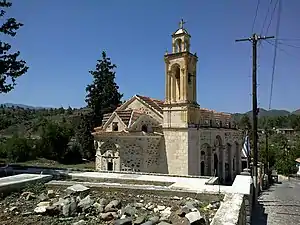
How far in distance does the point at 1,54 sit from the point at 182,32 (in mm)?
11719

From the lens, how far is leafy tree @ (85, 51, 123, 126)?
33.8 metres

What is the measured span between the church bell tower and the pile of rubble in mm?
13647

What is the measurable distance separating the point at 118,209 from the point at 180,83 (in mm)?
15935

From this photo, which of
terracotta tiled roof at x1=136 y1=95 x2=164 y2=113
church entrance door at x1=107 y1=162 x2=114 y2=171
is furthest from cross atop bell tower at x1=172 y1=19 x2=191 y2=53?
church entrance door at x1=107 y1=162 x2=114 y2=171

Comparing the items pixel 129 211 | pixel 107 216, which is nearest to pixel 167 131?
pixel 129 211

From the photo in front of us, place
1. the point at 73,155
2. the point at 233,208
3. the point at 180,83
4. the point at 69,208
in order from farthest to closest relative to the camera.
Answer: the point at 73,155 < the point at 180,83 < the point at 69,208 < the point at 233,208

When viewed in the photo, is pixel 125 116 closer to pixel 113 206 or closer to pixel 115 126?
pixel 115 126

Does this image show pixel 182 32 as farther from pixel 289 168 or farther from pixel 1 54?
pixel 289 168

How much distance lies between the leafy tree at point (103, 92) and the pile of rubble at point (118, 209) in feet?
85.9

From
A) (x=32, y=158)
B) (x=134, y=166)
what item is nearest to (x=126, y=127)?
(x=134, y=166)

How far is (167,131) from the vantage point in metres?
21.3

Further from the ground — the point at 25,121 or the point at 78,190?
the point at 25,121

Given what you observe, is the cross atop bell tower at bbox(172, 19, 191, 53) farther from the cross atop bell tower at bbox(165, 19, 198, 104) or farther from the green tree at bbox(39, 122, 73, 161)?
the green tree at bbox(39, 122, 73, 161)

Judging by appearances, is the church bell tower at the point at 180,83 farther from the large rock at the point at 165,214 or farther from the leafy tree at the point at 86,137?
the leafy tree at the point at 86,137
